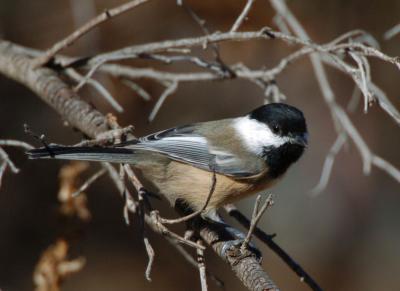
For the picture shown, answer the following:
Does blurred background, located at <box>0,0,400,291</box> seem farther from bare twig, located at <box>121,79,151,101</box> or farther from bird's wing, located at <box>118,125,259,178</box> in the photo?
bird's wing, located at <box>118,125,259,178</box>

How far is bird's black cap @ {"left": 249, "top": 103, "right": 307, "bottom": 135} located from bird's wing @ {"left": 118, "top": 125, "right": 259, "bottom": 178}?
0.23m

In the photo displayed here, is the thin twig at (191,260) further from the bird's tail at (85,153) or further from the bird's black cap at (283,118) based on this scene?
the bird's black cap at (283,118)

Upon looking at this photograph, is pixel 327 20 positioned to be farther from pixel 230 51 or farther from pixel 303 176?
pixel 303 176

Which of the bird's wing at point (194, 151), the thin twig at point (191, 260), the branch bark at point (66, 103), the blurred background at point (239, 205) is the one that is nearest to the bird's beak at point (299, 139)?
the bird's wing at point (194, 151)

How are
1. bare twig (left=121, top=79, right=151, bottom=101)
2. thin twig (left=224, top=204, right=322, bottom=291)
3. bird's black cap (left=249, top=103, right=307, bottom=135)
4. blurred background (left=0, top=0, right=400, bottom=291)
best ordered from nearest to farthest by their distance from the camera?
thin twig (left=224, top=204, right=322, bottom=291) → bird's black cap (left=249, top=103, right=307, bottom=135) → bare twig (left=121, top=79, right=151, bottom=101) → blurred background (left=0, top=0, right=400, bottom=291)

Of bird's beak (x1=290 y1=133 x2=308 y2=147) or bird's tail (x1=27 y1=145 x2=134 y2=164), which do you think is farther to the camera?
bird's beak (x1=290 y1=133 x2=308 y2=147)

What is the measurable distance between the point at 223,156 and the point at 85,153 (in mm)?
684

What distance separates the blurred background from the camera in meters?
4.70

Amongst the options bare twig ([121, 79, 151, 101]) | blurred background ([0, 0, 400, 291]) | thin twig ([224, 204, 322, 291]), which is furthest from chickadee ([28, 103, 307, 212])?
blurred background ([0, 0, 400, 291])

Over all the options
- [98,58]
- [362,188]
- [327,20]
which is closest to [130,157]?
[98,58]

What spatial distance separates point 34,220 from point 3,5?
1707 millimetres

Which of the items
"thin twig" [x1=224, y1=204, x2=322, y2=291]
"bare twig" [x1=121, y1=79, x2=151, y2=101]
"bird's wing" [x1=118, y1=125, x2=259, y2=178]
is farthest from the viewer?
"bare twig" [x1=121, y1=79, x2=151, y2=101]

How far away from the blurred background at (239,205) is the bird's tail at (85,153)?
1844 millimetres

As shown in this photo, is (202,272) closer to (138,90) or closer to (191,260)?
(191,260)
